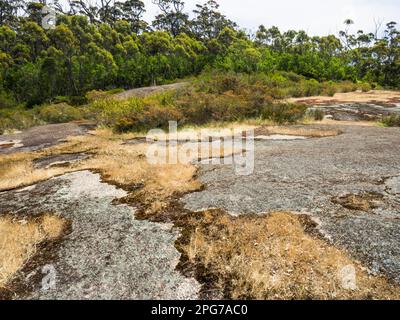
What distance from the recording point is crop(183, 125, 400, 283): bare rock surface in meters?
5.92

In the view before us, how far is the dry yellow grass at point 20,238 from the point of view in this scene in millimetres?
5805

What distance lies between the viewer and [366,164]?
10.5m

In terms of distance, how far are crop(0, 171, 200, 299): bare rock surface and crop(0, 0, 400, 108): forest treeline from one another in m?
42.7

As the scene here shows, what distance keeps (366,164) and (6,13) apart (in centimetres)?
8176

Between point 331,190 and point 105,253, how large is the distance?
5.68m

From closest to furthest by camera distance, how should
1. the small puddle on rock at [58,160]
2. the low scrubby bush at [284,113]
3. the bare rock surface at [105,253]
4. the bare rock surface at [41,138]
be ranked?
the bare rock surface at [105,253], the small puddle on rock at [58,160], the bare rock surface at [41,138], the low scrubby bush at [284,113]

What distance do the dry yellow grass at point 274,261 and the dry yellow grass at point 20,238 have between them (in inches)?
120

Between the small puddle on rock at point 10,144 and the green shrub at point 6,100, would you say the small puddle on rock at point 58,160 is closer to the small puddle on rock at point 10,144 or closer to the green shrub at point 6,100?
the small puddle on rock at point 10,144

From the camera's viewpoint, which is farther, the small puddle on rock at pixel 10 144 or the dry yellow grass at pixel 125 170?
the small puddle on rock at pixel 10 144

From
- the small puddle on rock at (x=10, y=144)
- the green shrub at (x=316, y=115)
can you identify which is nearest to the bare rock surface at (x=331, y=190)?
the green shrub at (x=316, y=115)

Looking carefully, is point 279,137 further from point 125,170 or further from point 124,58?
point 124,58

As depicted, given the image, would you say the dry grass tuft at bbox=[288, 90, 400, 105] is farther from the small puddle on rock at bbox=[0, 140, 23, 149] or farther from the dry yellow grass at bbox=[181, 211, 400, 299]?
the dry yellow grass at bbox=[181, 211, 400, 299]
